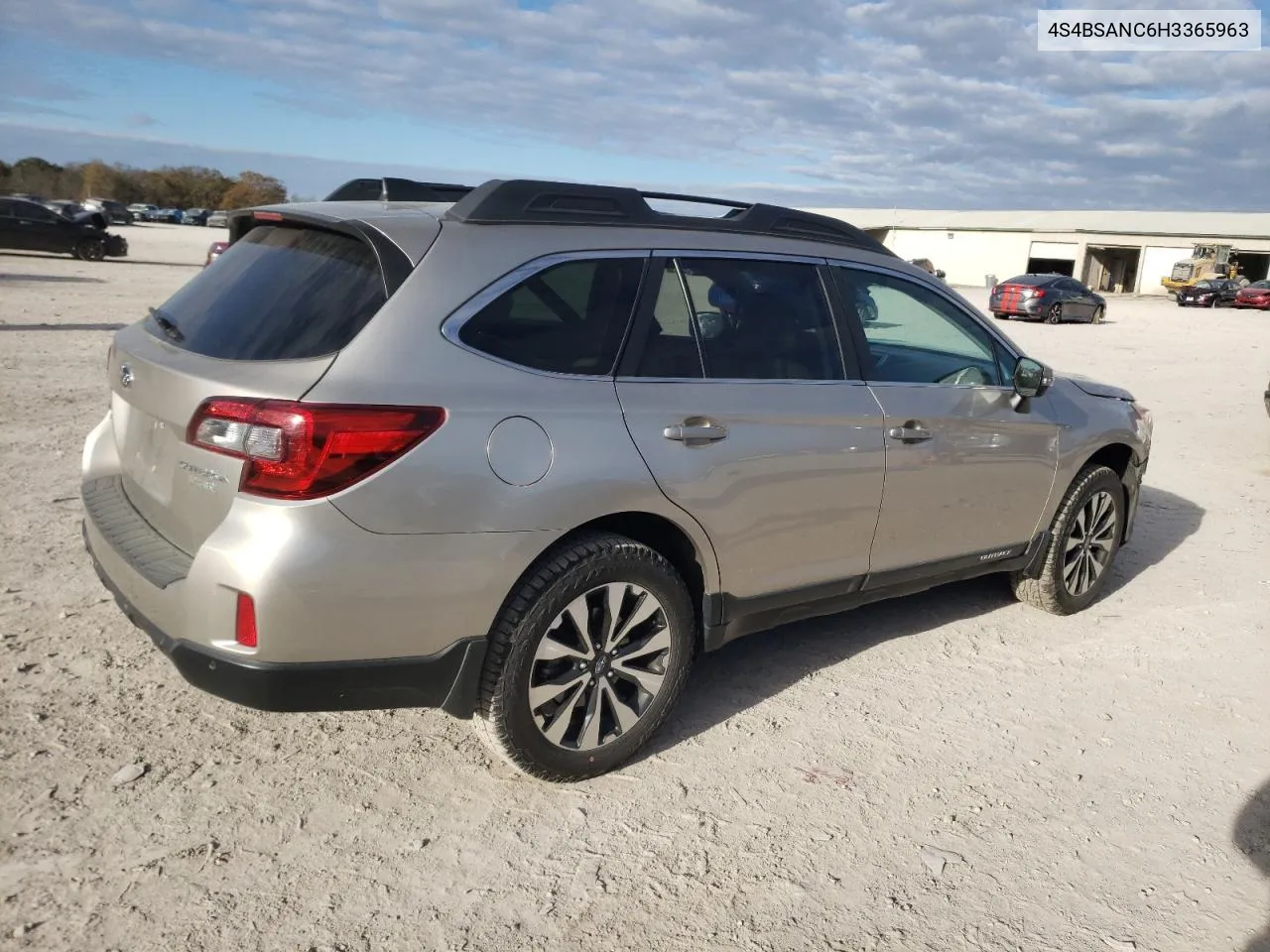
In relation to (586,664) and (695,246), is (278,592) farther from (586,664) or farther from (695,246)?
(695,246)

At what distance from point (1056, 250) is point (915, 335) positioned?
6319cm

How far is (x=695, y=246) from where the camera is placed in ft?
12.1

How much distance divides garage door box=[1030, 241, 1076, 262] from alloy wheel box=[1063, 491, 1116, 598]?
61.3 m

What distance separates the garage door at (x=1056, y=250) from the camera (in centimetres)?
6088

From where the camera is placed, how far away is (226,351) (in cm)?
302

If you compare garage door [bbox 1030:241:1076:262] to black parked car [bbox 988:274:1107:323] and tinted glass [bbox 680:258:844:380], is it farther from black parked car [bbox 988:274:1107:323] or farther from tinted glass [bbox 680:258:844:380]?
tinted glass [bbox 680:258:844:380]

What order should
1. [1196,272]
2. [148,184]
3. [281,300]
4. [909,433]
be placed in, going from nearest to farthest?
[281,300] < [909,433] < [1196,272] < [148,184]

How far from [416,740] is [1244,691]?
3.53 m

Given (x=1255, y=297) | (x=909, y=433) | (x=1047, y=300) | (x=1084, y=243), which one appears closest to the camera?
(x=909, y=433)

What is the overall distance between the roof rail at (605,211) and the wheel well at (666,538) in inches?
39.1

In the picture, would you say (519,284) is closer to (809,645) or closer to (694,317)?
(694,317)

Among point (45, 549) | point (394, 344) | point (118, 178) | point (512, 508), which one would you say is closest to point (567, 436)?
point (512, 508)

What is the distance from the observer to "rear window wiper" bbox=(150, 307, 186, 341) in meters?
3.27

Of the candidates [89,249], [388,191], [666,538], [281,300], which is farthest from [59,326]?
[89,249]
